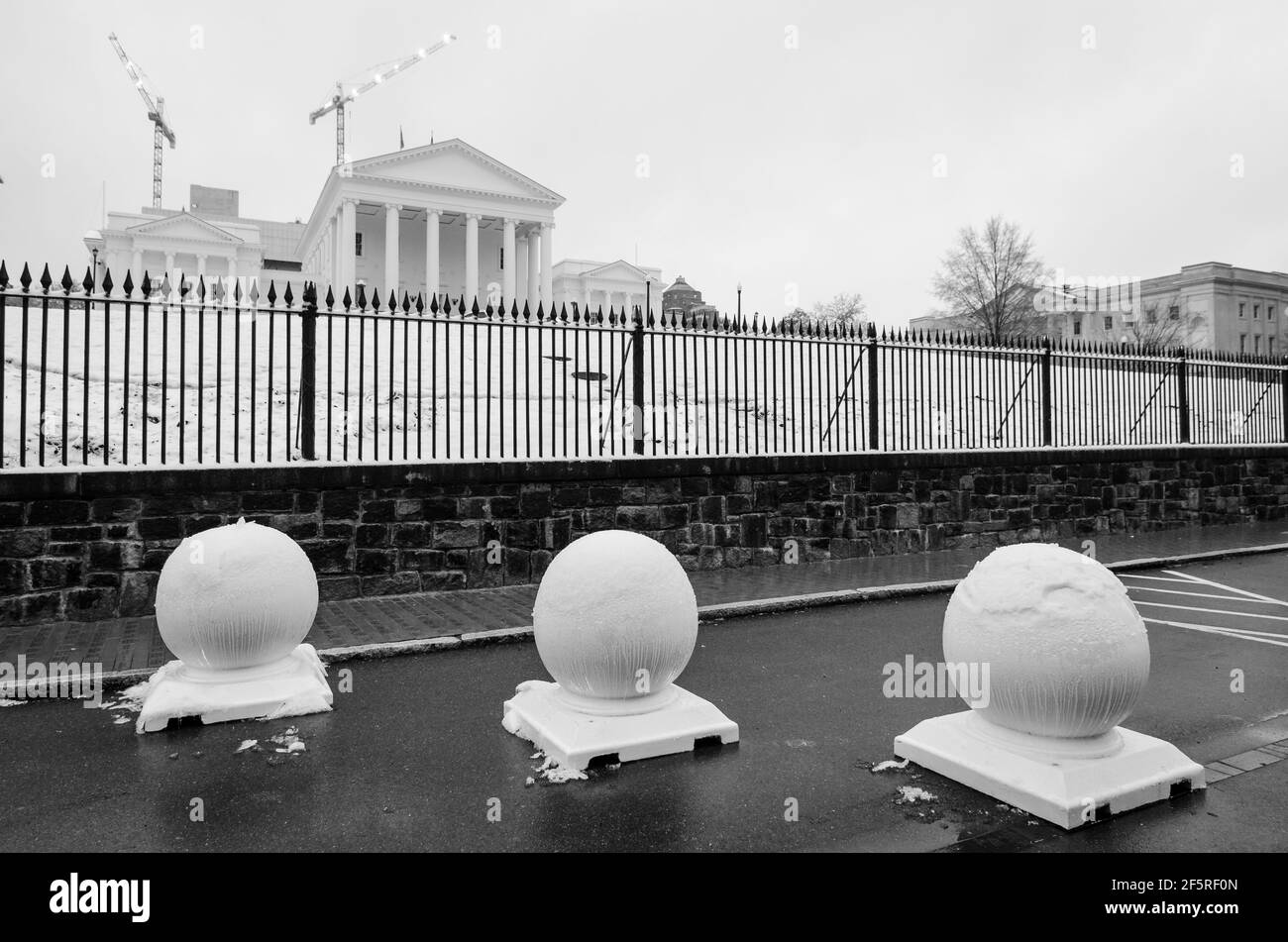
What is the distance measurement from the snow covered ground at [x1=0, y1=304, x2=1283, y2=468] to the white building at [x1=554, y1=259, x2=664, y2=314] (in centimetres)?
4267

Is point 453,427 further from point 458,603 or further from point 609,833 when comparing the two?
point 609,833

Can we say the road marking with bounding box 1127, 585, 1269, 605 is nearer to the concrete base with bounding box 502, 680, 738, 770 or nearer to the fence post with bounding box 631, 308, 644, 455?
the fence post with bounding box 631, 308, 644, 455

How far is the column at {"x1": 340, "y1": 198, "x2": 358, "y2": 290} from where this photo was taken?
49906 mm

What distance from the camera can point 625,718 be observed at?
14.9 feet

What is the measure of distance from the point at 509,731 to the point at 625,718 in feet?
2.43

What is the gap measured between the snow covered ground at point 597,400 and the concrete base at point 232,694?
344 cm

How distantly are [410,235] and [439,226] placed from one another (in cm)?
238

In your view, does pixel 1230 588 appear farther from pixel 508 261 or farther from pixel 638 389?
pixel 508 261

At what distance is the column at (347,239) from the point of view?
49.9 meters

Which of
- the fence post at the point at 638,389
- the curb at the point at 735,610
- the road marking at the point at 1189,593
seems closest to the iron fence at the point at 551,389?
the fence post at the point at 638,389

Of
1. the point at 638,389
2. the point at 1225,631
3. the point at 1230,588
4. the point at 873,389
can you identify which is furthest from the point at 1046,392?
the point at 638,389

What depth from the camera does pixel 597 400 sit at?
1519 centimetres
